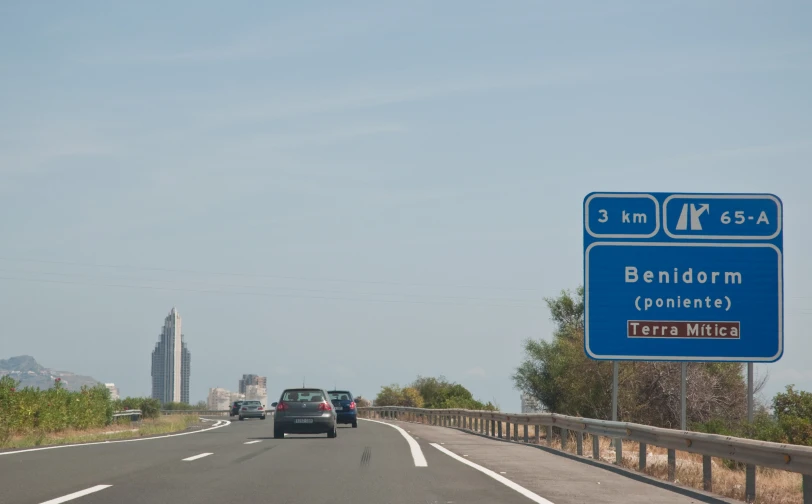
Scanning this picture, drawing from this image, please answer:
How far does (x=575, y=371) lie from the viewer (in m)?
37.5

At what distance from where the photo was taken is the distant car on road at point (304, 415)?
28.0 metres

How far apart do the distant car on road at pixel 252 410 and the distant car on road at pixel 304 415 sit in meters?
39.4

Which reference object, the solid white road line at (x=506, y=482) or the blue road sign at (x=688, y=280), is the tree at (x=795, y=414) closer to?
the blue road sign at (x=688, y=280)

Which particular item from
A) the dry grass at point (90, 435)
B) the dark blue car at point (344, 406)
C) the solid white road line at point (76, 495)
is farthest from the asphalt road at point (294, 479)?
the dark blue car at point (344, 406)

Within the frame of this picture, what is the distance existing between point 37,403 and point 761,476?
22871 millimetres

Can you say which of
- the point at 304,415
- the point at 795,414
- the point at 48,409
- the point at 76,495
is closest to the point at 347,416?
the point at 48,409

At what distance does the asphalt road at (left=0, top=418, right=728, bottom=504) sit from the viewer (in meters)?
11.2

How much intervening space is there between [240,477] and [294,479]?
2.56ft

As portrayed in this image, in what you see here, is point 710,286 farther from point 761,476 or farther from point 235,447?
point 235,447

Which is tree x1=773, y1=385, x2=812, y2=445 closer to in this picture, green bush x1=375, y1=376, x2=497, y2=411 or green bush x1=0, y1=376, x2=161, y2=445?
green bush x1=0, y1=376, x2=161, y2=445

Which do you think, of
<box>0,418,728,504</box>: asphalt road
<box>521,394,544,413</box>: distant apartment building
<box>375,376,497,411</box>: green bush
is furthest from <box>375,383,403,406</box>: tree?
<box>0,418,728,504</box>: asphalt road

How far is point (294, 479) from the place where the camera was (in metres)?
13.4

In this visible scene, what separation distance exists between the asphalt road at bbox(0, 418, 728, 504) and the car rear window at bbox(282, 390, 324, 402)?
8.42m

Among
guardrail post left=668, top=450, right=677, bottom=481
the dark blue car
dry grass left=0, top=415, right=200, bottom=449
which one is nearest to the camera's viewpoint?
guardrail post left=668, top=450, right=677, bottom=481
